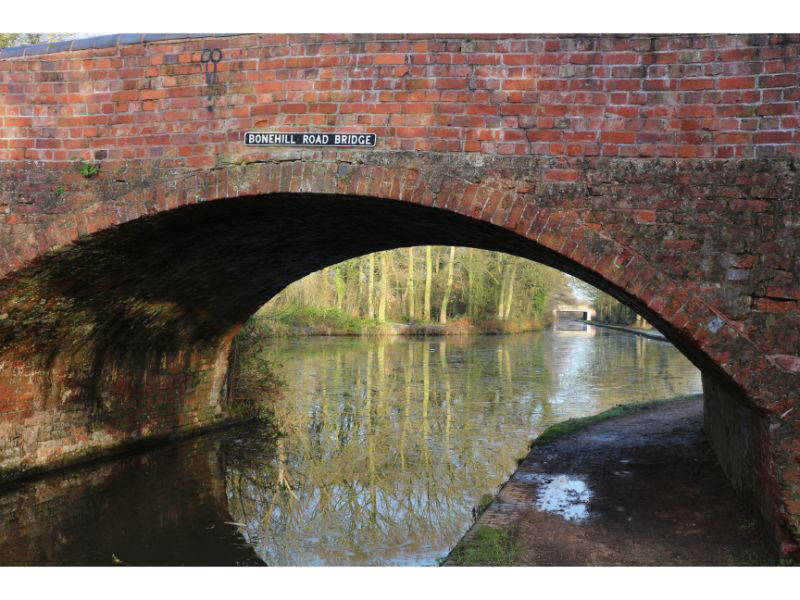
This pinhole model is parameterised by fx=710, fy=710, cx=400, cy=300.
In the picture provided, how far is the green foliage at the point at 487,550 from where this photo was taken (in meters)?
5.00

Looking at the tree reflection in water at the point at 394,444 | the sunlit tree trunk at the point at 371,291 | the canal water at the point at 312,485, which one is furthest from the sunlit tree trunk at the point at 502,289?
the canal water at the point at 312,485

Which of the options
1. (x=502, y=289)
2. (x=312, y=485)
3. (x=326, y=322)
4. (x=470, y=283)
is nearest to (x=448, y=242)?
(x=312, y=485)

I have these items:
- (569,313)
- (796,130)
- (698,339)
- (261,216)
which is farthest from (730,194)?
(569,313)

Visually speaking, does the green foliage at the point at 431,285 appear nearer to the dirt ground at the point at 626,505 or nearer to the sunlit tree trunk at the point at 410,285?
Result: the sunlit tree trunk at the point at 410,285

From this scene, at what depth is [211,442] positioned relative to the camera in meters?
10.2

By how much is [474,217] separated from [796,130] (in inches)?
Result: 88.6

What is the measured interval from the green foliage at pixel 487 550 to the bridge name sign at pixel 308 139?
3116 mm

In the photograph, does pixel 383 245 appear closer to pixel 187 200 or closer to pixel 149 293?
pixel 149 293

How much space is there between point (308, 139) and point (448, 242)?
3375 millimetres

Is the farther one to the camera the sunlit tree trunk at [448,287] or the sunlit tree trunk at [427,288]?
the sunlit tree trunk at [448,287]

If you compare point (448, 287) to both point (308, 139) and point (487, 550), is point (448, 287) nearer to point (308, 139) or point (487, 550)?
point (308, 139)

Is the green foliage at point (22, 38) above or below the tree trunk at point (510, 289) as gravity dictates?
above

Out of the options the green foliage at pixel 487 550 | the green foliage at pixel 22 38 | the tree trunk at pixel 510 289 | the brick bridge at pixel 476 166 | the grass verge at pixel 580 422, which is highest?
the green foliage at pixel 22 38

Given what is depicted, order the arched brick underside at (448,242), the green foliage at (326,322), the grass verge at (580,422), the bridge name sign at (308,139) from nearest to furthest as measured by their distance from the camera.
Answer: the arched brick underside at (448,242), the bridge name sign at (308,139), the grass verge at (580,422), the green foliage at (326,322)
